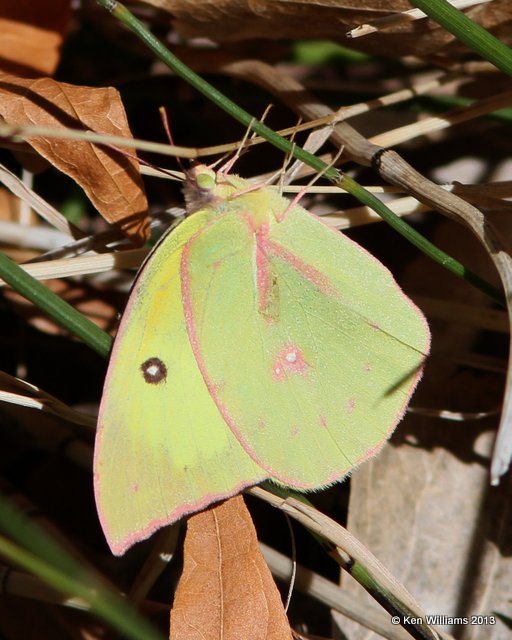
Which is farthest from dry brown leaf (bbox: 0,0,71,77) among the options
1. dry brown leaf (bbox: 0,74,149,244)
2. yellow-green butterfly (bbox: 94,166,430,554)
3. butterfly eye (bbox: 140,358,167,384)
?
butterfly eye (bbox: 140,358,167,384)

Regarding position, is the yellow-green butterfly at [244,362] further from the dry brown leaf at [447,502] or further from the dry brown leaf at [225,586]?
the dry brown leaf at [447,502]

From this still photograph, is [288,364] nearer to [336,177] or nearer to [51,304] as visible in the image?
[336,177]

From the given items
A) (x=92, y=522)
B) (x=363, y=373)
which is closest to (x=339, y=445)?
(x=363, y=373)

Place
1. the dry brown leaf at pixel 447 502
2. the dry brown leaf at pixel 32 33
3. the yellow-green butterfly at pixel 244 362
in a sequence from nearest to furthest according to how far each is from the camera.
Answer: the yellow-green butterfly at pixel 244 362 → the dry brown leaf at pixel 447 502 → the dry brown leaf at pixel 32 33

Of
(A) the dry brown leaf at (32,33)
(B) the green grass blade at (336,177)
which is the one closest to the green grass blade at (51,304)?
(B) the green grass blade at (336,177)

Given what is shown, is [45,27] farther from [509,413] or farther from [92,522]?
[509,413]

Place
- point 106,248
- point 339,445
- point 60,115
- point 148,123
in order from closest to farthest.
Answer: point 339,445 < point 60,115 < point 106,248 < point 148,123
